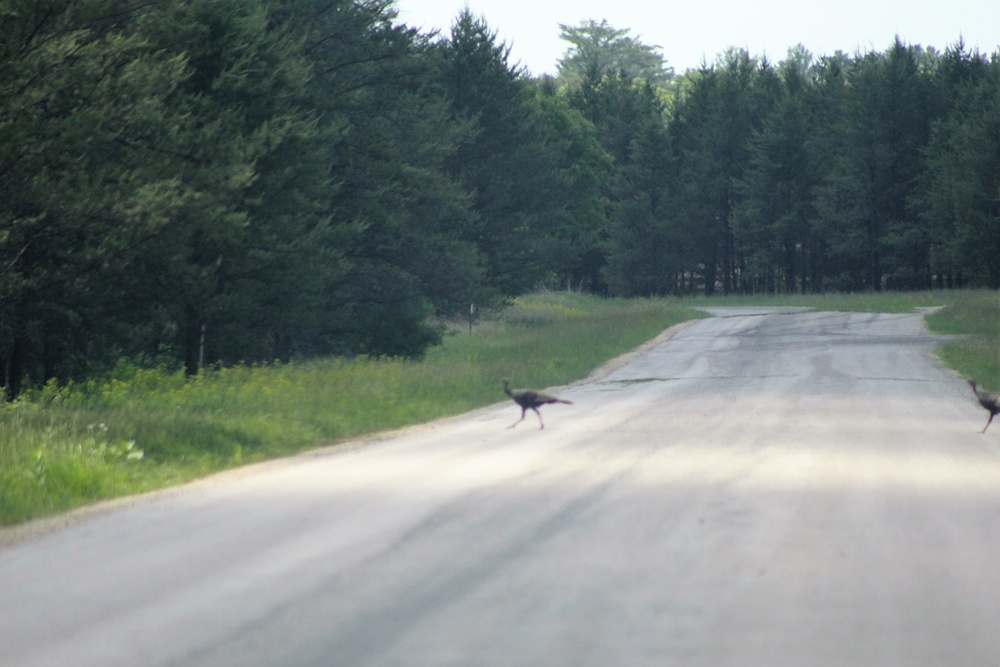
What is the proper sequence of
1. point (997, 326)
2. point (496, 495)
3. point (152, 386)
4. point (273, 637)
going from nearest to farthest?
1. point (273, 637)
2. point (496, 495)
3. point (152, 386)
4. point (997, 326)

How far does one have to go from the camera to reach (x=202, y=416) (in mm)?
15906

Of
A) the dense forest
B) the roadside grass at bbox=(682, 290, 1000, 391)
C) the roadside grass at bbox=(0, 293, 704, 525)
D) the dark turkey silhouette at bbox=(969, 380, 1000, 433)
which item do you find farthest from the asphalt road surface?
the roadside grass at bbox=(682, 290, 1000, 391)

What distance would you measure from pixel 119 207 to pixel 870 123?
67.9 metres

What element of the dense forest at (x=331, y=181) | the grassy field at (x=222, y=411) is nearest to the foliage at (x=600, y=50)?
the dense forest at (x=331, y=181)

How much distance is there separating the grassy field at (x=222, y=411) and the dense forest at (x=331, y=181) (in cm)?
225

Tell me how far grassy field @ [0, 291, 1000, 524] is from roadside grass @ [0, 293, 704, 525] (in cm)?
2

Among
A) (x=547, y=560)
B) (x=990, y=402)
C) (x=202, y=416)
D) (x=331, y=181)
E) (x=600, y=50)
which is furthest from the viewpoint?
(x=600, y=50)

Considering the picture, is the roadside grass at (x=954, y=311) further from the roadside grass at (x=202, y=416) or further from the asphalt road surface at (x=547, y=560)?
the asphalt road surface at (x=547, y=560)

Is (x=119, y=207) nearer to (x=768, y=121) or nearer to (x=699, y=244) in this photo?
(x=768, y=121)

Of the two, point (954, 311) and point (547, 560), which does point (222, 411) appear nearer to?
point (547, 560)

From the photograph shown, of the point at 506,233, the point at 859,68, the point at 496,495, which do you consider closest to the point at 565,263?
the point at 506,233

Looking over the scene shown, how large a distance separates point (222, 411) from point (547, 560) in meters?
10.3

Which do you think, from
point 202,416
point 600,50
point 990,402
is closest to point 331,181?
point 202,416

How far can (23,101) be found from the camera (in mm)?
18047
